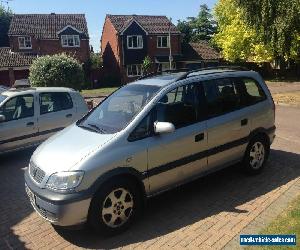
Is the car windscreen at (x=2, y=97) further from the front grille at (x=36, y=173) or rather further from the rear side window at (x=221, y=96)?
the rear side window at (x=221, y=96)

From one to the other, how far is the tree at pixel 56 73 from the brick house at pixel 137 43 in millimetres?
15596

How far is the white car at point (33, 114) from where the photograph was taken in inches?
337

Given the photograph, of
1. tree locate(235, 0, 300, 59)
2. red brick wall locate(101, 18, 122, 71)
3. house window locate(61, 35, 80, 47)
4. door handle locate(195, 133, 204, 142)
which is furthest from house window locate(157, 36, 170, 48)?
door handle locate(195, 133, 204, 142)

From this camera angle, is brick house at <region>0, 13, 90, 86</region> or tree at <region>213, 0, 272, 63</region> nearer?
tree at <region>213, 0, 272, 63</region>

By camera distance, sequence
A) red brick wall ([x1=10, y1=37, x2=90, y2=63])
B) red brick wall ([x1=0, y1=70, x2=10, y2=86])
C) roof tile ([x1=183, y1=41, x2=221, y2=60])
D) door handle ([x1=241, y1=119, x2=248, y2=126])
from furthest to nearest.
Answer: roof tile ([x1=183, y1=41, x2=221, y2=60])
red brick wall ([x1=10, y1=37, x2=90, y2=63])
red brick wall ([x1=0, y1=70, x2=10, y2=86])
door handle ([x1=241, y1=119, x2=248, y2=126])

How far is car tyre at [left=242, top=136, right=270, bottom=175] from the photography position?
6.81m

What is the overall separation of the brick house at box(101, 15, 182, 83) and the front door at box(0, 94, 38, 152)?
33.1 meters

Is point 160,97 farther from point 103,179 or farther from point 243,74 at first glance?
point 243,74

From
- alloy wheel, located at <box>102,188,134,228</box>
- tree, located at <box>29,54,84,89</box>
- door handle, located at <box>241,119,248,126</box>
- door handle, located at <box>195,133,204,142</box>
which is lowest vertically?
alloy wheel, located at <box>102,188,134,228</box>

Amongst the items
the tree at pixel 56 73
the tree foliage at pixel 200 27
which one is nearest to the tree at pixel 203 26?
the tree foliage at pixel 200 27

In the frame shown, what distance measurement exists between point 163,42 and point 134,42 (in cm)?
372

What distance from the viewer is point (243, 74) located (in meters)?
6.98

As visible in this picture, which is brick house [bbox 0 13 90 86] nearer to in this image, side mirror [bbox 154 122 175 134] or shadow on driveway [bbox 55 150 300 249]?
shadow on driveway [bbox 55 150 300 249]

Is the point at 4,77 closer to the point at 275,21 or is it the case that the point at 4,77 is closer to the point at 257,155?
the point at 275,21
